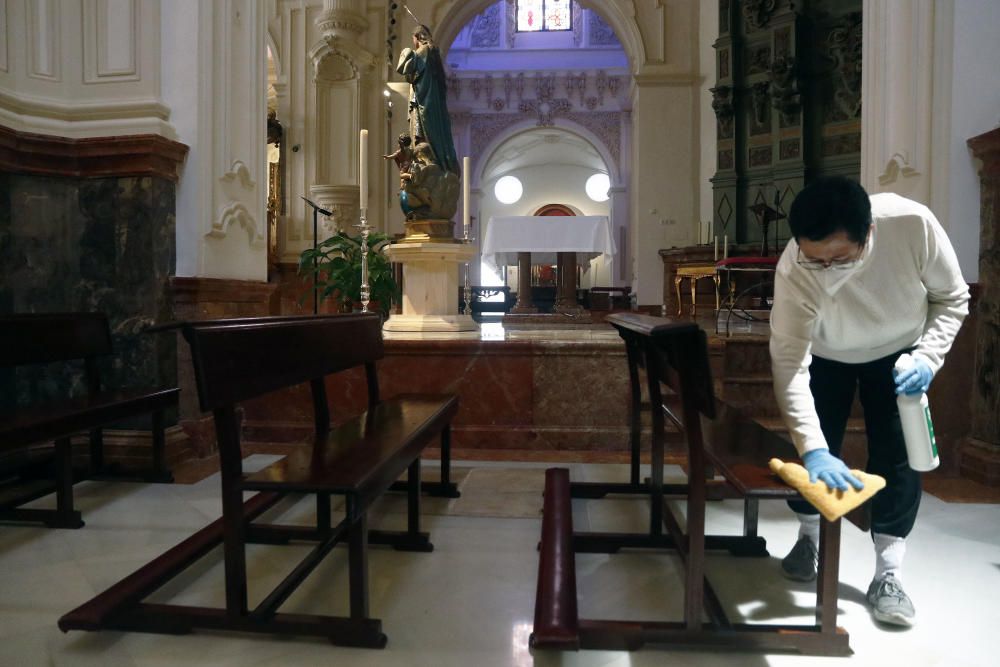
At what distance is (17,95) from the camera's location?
3877mm

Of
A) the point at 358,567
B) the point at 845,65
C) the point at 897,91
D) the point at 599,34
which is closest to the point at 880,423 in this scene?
the point at 358,567

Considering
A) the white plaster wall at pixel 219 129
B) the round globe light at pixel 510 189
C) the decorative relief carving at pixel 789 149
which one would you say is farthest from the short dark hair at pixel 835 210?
the round globe light at pixel 510 189

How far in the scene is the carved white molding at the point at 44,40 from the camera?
3.96 meters

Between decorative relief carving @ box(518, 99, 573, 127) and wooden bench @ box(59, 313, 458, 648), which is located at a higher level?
decorative relief carving @ box(518, 99, 573, 127)

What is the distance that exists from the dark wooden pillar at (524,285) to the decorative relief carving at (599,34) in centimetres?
1112

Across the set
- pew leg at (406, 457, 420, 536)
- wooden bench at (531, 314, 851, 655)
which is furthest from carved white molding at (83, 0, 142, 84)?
wooden bench at (531, 314, 851, 655)

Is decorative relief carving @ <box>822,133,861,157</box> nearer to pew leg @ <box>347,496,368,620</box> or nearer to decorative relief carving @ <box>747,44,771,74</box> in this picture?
decorative relief carving @ <box>747,44,771,74</box>

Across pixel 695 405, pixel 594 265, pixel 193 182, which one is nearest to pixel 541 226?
pixel 193 182

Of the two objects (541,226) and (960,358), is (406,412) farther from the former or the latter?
(541,226)

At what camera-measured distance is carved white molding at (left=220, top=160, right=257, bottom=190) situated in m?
4.35

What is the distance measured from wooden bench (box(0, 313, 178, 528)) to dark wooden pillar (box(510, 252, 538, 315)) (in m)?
6.42

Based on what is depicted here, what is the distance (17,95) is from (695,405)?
4.11m

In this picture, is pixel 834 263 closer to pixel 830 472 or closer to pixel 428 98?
pixel 830 472

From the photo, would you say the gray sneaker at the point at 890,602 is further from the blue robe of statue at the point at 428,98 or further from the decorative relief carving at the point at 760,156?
the decorative relief carving at the point at 760,156
